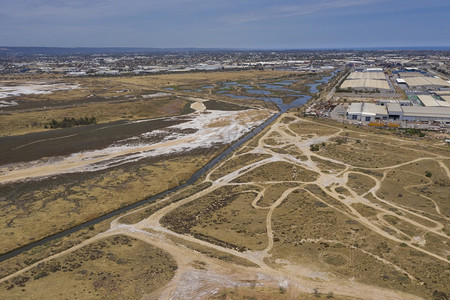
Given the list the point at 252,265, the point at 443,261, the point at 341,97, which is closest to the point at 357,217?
the point at 443,261

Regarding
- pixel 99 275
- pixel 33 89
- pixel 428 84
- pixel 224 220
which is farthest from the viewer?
pixel 33 89

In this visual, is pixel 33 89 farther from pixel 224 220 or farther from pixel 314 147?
pixel 224 220

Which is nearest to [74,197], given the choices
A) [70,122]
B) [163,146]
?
[163,146]

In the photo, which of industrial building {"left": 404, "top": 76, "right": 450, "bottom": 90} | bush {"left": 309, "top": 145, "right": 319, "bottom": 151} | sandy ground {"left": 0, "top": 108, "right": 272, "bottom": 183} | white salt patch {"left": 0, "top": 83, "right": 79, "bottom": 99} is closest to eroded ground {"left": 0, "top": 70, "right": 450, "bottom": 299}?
bush {"left": 309, "top": 145, "right": 319, "bottom": 151}

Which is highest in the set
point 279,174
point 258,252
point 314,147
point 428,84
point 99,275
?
point 428,84

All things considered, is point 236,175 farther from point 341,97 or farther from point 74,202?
point 341,97

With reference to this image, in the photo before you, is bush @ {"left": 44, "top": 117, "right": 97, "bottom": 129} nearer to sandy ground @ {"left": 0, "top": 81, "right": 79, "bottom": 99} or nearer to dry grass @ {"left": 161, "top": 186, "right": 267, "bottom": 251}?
dry grass @ {"left": 161, "top": 186, "right": 267, "bottom": 251}

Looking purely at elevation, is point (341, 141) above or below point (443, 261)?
above

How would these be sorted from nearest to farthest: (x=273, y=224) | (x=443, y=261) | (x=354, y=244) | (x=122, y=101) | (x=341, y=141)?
(x=443, y=261), (x=354, y=244), (x=273, y=224), (x=341, y=141), (x=122, y=101)

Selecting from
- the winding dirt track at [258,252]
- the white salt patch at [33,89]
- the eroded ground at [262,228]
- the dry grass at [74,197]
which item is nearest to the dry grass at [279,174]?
the eroded ground at [262,228]
